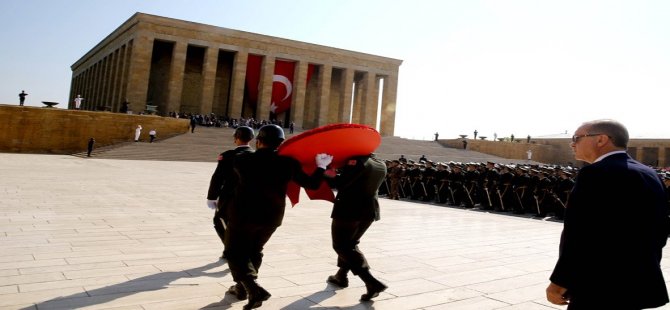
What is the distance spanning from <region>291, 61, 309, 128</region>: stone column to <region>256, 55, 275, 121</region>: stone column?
2536 millimetres

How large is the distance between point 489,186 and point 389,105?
1419 inches

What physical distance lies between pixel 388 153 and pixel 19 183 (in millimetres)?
25467

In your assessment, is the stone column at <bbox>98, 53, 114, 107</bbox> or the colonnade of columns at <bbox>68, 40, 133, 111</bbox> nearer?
the colonnade of columns at <bbox>68, 40, 133, 111</bbox>

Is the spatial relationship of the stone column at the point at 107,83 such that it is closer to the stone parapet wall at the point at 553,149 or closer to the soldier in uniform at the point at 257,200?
the stone parapet wall at the point at 553,149

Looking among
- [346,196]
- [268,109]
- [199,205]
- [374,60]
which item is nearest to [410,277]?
[346,196]

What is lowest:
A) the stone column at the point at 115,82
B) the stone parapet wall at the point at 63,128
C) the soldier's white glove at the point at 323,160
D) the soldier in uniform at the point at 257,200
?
the soldier in uniform at the point at 257,200

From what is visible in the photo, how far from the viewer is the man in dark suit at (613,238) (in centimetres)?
230

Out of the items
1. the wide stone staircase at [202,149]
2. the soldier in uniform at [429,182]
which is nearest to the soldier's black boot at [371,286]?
the soldier in uniform at [429,182]

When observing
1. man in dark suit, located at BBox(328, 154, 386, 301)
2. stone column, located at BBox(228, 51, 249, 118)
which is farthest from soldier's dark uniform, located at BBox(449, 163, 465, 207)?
stone column, located at BBox(228, 51, 249, 118)

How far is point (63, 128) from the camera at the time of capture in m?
28.0

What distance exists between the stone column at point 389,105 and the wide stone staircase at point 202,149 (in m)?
7.99

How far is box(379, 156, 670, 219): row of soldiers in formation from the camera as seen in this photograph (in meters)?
13.1

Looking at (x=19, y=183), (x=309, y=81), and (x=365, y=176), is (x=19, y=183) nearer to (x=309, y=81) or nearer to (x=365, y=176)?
(x=365, y=176)

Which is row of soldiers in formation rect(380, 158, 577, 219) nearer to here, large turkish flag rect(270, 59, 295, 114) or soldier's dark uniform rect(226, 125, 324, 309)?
soldier's dark uniform rect(226, 125, 324, 309)
